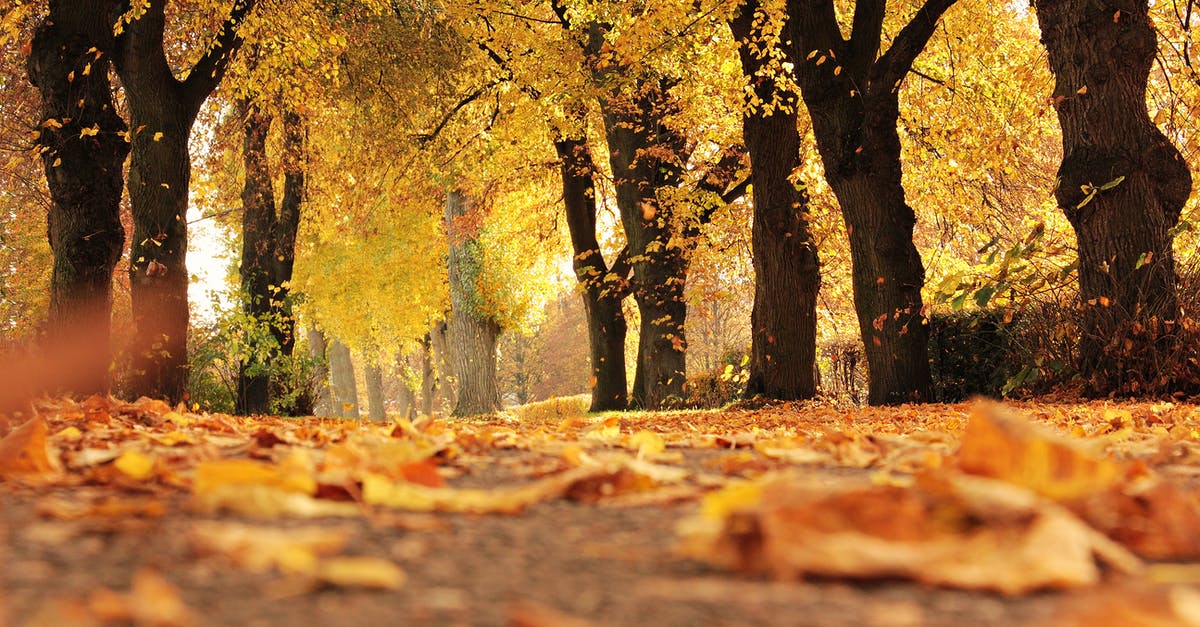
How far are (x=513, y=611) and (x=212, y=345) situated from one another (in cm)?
1409

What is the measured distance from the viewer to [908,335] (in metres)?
10.8

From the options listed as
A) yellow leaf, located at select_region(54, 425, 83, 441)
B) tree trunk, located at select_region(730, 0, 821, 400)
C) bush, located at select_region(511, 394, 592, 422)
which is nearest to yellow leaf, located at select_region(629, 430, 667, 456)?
yellow leaf, located at select_region(54, 425, 83, 441)

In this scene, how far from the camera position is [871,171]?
10.7m

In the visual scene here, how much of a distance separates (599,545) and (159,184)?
10559 mm

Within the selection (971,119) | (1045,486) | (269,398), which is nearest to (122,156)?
(269,398)

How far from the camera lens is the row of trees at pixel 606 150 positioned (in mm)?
8641

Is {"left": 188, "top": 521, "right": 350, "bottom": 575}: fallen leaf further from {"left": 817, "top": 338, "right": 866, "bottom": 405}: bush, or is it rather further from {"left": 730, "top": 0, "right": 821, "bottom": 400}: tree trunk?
{"left": 817, "top": 338, "right": 866, "bottom": 405}: bush

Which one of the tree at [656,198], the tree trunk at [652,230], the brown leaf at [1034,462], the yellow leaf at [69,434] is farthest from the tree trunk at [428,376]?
the brown leaf at [1034,462]

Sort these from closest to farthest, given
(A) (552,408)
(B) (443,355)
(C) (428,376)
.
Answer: (A) (552,408) < (B) (443,355) < (C) (428,376)

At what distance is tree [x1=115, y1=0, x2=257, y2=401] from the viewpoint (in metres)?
10.4

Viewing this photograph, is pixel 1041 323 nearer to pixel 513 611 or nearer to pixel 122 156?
pixel 122 156

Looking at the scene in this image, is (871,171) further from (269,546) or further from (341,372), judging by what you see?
(341,372)

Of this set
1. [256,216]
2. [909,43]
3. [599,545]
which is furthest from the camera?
[256,216]

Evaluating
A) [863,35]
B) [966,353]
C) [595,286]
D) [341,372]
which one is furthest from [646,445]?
[341,372]
